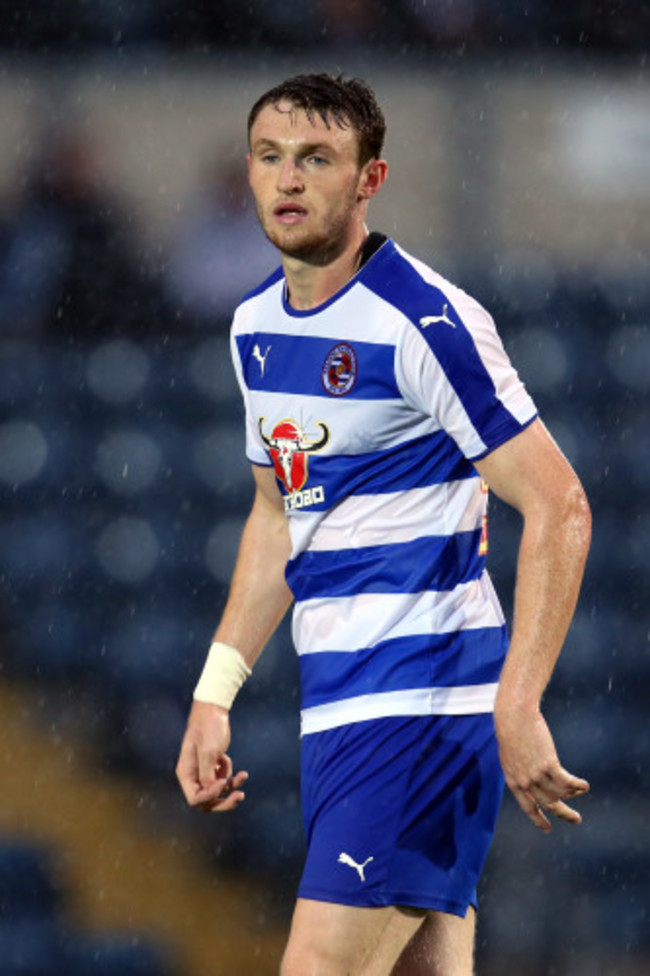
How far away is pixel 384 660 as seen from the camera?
2.47m

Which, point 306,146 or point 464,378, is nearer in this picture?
point 464,378

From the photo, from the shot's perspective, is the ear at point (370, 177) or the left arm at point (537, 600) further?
the ear at point (370, 177)

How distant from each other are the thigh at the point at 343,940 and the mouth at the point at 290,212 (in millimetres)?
923

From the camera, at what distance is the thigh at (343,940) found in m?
2.34

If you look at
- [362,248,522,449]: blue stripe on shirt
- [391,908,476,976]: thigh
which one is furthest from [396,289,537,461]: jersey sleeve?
[391,908,476,976]: thigh

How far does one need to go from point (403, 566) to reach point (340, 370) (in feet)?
0.93

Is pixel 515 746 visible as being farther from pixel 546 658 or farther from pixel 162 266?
pixel 162 266

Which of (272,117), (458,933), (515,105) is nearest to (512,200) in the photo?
(515,105)

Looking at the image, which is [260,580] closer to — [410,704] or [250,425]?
[250,425]

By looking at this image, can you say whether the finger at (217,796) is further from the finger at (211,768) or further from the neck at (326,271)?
the neck at (326,271)

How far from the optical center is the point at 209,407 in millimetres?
4898

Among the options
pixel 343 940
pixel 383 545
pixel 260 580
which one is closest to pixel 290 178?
pixel 383 545

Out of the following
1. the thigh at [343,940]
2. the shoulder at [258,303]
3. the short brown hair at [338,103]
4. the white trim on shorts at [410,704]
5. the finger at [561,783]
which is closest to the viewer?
the finger at [561,783]

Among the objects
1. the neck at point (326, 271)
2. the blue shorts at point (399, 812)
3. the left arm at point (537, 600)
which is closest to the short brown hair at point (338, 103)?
the neck at point (326, 271)
